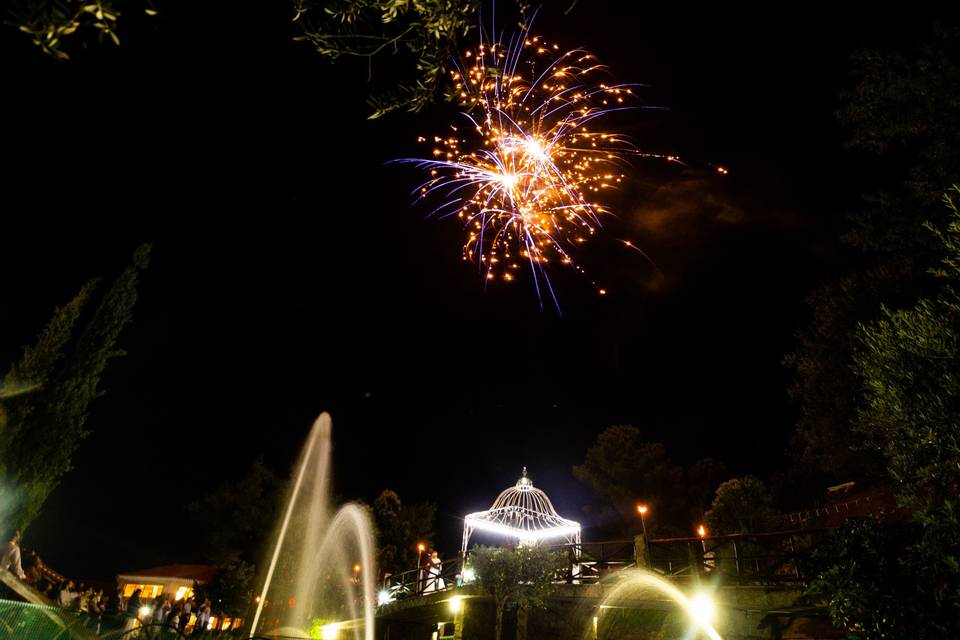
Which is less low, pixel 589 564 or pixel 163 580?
pixel 589 564

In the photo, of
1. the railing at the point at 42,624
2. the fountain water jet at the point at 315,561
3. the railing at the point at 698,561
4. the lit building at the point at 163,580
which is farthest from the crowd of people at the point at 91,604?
the lit building at the point at 163,580

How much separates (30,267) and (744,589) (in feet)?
67.9

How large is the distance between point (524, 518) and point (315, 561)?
36.6ft

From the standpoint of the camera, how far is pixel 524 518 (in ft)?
65.8

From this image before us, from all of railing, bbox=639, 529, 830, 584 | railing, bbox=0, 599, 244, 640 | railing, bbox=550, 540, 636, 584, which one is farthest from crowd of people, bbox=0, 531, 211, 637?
railing, bbox=639, 529, 830, 584

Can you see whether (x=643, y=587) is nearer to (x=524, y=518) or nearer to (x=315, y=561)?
(x=524, y=518)

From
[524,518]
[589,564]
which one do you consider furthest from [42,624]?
[524,518]

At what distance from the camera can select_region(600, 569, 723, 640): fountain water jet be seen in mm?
10695

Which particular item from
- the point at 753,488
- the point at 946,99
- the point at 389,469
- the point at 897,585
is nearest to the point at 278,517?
the point at 389,469

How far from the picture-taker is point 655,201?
44.1ft

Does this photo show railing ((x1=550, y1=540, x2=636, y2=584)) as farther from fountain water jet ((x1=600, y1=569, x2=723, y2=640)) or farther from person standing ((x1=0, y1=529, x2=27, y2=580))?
person standing ((x1=0, y1=529, x2=27, y2=580))

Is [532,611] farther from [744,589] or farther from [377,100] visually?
A: [377,100]

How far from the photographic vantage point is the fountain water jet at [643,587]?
1070cm

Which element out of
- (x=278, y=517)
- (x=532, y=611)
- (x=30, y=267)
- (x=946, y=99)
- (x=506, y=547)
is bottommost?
(x=532, y=611)
